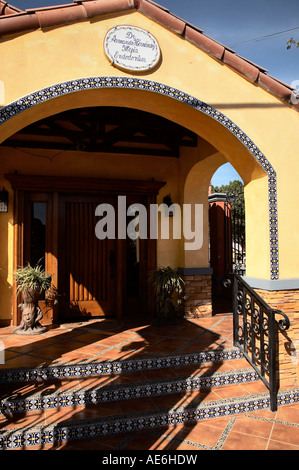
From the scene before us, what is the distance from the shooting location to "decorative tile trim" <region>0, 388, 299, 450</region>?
2.96 metres

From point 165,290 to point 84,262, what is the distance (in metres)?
1.62

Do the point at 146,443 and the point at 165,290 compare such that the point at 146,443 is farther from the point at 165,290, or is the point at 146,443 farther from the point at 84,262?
the point at 84,262

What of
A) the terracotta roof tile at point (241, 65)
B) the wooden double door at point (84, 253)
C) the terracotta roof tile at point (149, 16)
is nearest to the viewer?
the terracotta roof tile at point (149, 16)

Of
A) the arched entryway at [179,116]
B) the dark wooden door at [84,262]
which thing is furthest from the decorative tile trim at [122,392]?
the dark wooden door at [84,262]

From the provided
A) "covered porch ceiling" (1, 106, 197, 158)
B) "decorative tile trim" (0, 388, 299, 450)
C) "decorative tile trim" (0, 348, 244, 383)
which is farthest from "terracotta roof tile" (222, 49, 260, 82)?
"decorative tile trim" (0, 388, 299, 450)

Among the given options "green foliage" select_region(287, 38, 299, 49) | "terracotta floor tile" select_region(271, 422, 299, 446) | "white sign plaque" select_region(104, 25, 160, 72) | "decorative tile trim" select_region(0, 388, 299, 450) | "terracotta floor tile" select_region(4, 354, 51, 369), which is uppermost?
"green foliage" select_region(287, 38, 299, 49)

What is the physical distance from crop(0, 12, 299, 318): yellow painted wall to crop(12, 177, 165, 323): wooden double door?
2336mm

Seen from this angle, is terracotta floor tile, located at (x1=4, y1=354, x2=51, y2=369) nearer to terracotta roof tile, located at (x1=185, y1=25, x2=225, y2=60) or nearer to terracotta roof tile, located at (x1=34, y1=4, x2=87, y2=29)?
terracotta roof tile, located at (x1=34, y1=4, x2=87, y2=29)

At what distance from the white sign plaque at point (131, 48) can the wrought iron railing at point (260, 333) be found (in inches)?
115

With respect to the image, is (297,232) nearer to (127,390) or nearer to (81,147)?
(127,390)

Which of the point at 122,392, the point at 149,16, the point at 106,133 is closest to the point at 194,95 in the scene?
the point at 149,16

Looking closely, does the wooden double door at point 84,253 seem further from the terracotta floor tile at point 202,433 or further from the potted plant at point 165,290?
the terracotta floor tile at point 202,433

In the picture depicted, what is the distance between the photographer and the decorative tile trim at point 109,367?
368 cm
